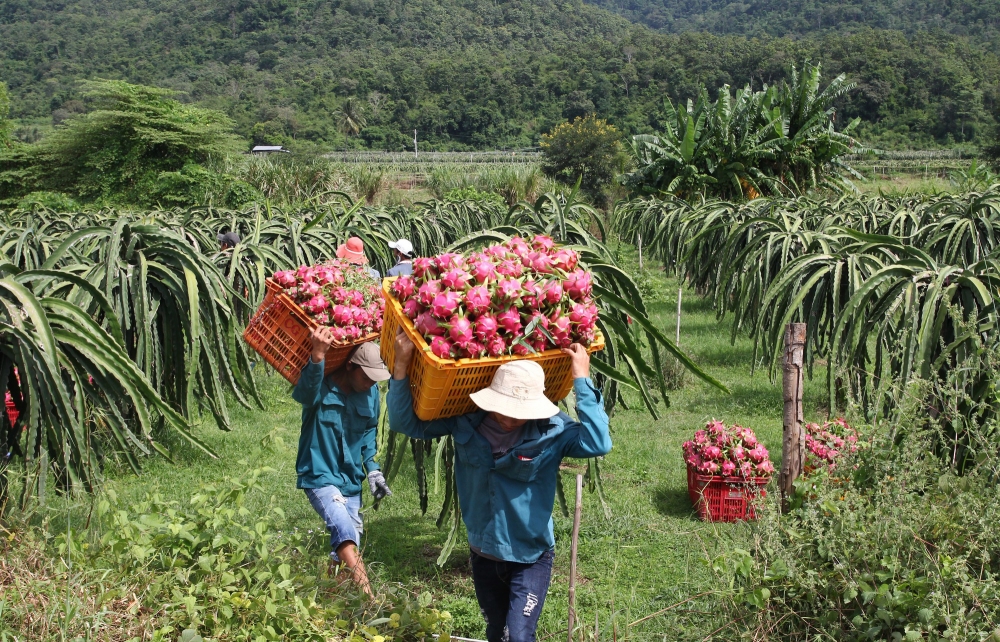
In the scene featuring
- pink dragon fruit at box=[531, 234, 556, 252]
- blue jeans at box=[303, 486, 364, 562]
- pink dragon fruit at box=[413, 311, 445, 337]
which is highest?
pink dragon fruit at box=[531, 234, 556, 252]

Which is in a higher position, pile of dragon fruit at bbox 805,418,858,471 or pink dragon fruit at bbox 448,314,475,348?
pink dragon fruit at bbox 448,314,475,348

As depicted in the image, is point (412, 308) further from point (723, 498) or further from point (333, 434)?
point (723, 498)

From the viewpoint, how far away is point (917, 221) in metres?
8.92

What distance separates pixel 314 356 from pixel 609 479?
314cm

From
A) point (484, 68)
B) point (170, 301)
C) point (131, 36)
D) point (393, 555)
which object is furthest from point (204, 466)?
point (131, 36)

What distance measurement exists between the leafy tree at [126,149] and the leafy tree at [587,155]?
10.8 metres

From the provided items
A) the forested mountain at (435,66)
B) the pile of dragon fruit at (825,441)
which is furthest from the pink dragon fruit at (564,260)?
the forested mountain at (435,66)

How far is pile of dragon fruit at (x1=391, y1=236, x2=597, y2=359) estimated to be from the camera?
9.84 ft

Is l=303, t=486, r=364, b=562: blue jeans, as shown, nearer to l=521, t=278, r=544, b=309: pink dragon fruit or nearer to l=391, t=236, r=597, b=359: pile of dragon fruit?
l=391, t=236, r=597, b=359: pile of dragon fruit

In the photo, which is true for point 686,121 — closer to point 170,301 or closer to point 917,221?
point 917,221

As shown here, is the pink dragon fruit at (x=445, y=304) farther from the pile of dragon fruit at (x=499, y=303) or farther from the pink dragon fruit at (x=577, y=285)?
the pink dragon fruit at (x=577, y=285)

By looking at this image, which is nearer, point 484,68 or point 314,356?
point 314,356

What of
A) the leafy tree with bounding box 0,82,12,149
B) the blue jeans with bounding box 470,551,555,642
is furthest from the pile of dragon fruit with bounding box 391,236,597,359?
the leafy tree with bounding box 0,82,12,149

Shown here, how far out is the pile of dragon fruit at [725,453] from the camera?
5.51 meters
